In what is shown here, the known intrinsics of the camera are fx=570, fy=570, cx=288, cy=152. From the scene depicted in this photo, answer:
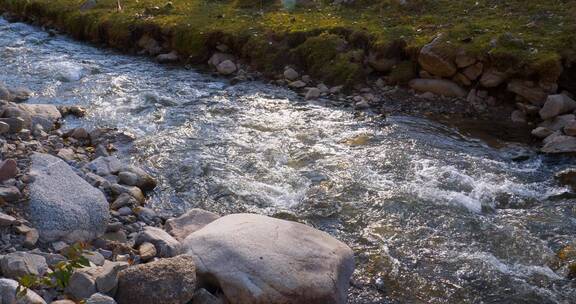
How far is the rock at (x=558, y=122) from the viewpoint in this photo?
10648mm

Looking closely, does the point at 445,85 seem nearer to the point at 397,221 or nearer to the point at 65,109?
the point at 397,221

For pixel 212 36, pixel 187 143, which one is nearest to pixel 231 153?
pixel 187 143

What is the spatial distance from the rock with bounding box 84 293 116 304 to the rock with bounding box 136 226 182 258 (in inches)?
49.7

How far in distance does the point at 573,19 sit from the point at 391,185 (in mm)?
7296

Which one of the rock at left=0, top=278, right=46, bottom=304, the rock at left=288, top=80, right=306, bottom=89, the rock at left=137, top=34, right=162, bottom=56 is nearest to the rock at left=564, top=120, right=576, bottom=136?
the rock at left=288, top=80, right=306, bottom=89

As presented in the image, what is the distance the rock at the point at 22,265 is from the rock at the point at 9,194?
130 centimetres

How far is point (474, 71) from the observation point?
1213cm

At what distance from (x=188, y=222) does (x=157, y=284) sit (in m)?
1.90

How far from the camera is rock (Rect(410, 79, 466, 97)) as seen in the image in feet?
40.4

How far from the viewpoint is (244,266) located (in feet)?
19.2

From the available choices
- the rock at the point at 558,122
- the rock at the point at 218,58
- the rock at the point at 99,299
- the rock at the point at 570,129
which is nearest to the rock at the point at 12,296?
the rock at the point at 99,299

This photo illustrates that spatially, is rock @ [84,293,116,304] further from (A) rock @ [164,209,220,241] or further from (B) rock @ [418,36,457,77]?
(B) rock @ [418,36,457,77]

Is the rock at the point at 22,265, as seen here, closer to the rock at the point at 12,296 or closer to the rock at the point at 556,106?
the rock at the point at 12,296

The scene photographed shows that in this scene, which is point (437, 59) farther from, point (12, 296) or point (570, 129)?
point (12, 296)
